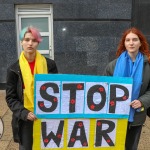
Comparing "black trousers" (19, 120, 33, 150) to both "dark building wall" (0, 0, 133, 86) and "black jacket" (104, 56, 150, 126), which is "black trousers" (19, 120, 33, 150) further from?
"dark building wall" (0, 0, 133, 86)

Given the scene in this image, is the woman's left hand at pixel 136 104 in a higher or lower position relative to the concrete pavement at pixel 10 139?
higher

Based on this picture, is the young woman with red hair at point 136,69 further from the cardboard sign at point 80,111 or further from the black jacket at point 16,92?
the black jacket at point 16,92

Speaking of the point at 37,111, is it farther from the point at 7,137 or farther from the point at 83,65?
the point at 83,65

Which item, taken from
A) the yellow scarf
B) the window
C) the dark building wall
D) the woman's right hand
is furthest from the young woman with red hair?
the window

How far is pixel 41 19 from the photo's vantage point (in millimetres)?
7027

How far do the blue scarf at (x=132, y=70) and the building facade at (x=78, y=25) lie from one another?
4.17 metres

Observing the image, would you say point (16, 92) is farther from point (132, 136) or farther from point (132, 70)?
point (132, 136)

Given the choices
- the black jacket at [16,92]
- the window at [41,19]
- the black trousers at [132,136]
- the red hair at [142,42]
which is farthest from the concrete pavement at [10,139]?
the window at [41,19]

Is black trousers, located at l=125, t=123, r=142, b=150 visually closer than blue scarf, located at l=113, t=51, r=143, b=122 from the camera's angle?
No

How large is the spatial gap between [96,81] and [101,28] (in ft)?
14.2

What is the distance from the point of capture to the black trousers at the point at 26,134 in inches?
107

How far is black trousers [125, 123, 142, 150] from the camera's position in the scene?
2.85 meters

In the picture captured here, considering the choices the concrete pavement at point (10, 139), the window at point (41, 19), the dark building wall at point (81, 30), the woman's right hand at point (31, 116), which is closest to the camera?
the woman's right hand at point (31, 116)

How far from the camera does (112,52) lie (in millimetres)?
6910
